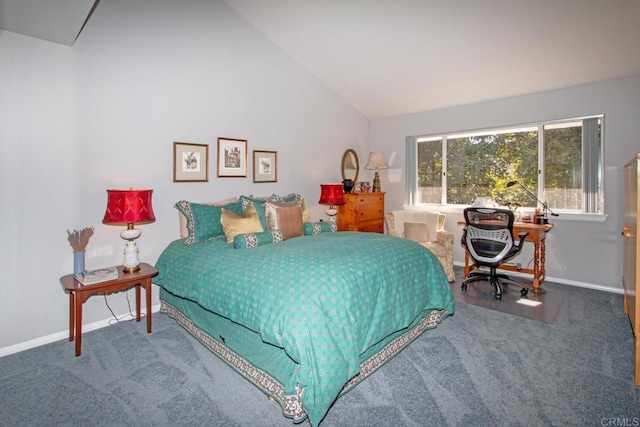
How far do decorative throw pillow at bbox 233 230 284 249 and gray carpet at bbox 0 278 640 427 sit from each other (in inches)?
34.7

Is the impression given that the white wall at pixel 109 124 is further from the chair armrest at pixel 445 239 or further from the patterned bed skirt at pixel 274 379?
the chair armrest at pixel 445 239

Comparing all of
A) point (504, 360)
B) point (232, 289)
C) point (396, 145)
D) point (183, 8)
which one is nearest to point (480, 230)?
point (504, 360)

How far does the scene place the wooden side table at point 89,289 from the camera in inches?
97.3

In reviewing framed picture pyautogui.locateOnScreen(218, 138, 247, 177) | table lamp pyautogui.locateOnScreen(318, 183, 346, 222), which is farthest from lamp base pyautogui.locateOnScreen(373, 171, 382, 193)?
framed picture pyautogui.locateOnScreen(218, 138, 247, 177)

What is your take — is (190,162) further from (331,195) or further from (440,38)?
(440,38)

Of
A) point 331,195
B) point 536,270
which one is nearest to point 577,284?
point 536,270

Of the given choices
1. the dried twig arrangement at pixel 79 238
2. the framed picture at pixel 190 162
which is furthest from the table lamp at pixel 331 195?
the dried twig arrangement at pixel 79 238

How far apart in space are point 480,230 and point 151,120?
Result: 3733 millimetres

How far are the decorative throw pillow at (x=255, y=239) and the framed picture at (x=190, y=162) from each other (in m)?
1.16

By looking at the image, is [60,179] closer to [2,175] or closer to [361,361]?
[2,175]

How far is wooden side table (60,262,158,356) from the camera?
2473mm

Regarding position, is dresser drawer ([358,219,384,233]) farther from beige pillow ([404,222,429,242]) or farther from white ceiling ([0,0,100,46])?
white ceiling ([0,0,100,46])

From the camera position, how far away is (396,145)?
5.66 m

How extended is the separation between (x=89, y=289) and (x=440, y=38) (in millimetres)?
4057
